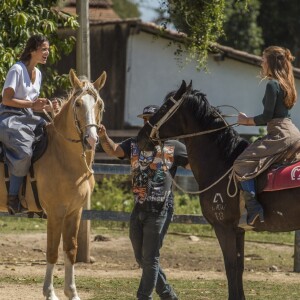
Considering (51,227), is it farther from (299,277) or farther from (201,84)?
(201,84)

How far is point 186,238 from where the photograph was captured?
50.6 feet

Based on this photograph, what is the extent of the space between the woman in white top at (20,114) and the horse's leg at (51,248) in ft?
1.88

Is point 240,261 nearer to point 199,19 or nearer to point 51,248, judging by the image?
point 51,248

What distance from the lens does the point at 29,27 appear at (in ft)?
42.1

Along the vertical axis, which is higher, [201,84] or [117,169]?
[201,84]

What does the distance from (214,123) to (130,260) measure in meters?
4.95

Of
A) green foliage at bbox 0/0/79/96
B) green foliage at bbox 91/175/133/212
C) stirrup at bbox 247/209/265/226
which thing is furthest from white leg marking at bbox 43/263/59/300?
green foliage at bbox 91/175/133/212

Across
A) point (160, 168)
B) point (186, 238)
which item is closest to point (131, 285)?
point (160, 168)

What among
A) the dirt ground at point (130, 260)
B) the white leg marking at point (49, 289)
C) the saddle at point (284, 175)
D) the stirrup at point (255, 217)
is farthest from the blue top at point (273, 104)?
the dirt ground at point (130, 260)

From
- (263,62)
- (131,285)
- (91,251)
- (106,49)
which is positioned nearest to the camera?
(263,62)

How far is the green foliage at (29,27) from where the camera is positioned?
12.3m

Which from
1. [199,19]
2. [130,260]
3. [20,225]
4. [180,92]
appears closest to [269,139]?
[180,92]

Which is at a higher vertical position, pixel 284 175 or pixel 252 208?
pixel 284 175

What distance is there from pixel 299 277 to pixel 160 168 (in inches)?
161
